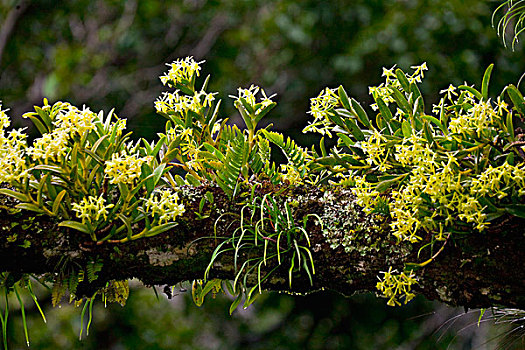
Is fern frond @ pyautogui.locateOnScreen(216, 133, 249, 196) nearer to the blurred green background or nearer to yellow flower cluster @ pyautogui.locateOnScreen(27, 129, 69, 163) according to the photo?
yellow flower cluster @ pyautogui.locateOnScreen(27, 129, 69, 163)

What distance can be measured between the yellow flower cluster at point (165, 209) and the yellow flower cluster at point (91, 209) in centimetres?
4

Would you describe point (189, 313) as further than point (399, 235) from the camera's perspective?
Yes

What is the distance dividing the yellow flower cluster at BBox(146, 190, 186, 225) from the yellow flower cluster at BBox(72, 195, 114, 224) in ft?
0.14

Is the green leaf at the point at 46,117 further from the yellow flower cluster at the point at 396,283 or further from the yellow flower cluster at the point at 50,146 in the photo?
the yellow flower cluster at the point at 396,283

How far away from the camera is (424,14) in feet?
7.04

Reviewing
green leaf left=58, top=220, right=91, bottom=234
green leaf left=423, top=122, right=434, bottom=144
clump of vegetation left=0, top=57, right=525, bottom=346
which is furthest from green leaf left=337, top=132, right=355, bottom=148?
green leaf left=58, top=220, right=91, bottom=234

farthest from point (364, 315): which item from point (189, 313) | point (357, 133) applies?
point (357, 133)

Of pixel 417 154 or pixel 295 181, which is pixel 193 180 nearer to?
pixel 295 181

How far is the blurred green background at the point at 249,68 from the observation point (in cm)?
211

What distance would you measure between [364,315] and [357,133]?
1651mm

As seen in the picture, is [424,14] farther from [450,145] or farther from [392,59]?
[450,145]

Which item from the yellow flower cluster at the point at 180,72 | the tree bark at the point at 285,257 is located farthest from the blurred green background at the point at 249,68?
the tree bark at the point at 285,257

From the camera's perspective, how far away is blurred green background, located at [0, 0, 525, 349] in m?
2.11

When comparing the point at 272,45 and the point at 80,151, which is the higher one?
the point at 272,45
